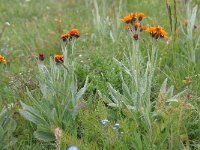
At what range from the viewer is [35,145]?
2.29m

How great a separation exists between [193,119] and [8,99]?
4.09 ft

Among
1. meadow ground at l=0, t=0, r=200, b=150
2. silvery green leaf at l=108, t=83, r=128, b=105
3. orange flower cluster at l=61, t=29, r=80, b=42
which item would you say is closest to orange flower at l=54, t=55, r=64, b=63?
meadow ground at l=0, t=0, r=200, b=150

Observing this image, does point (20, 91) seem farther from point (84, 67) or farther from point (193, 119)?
point (193, 119)

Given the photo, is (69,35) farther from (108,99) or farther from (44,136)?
(44,136)

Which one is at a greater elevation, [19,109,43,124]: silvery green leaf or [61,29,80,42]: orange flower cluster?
[61,29,80,42]: orange flower cluster

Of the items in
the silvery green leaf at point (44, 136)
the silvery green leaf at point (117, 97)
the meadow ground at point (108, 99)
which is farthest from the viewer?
the silvery green leaf at point (117, 97)

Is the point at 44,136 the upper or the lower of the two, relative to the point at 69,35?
lower

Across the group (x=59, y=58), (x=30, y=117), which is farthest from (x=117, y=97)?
(x=30, y=117)

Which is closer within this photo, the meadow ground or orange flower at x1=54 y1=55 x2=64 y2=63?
the meadow ground

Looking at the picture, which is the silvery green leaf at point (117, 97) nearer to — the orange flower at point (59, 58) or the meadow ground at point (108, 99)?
the meadow ground at point (108, 99)

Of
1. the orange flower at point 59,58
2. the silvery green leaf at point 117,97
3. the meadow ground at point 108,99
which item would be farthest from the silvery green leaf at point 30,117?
the silvery green leaf at point 117,97

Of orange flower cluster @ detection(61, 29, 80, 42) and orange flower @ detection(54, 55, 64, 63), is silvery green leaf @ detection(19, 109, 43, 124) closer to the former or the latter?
orange flower @ detection(54, 55, 64, 63)

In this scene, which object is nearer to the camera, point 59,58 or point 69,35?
point 59,58

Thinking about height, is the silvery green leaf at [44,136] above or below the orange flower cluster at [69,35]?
below
